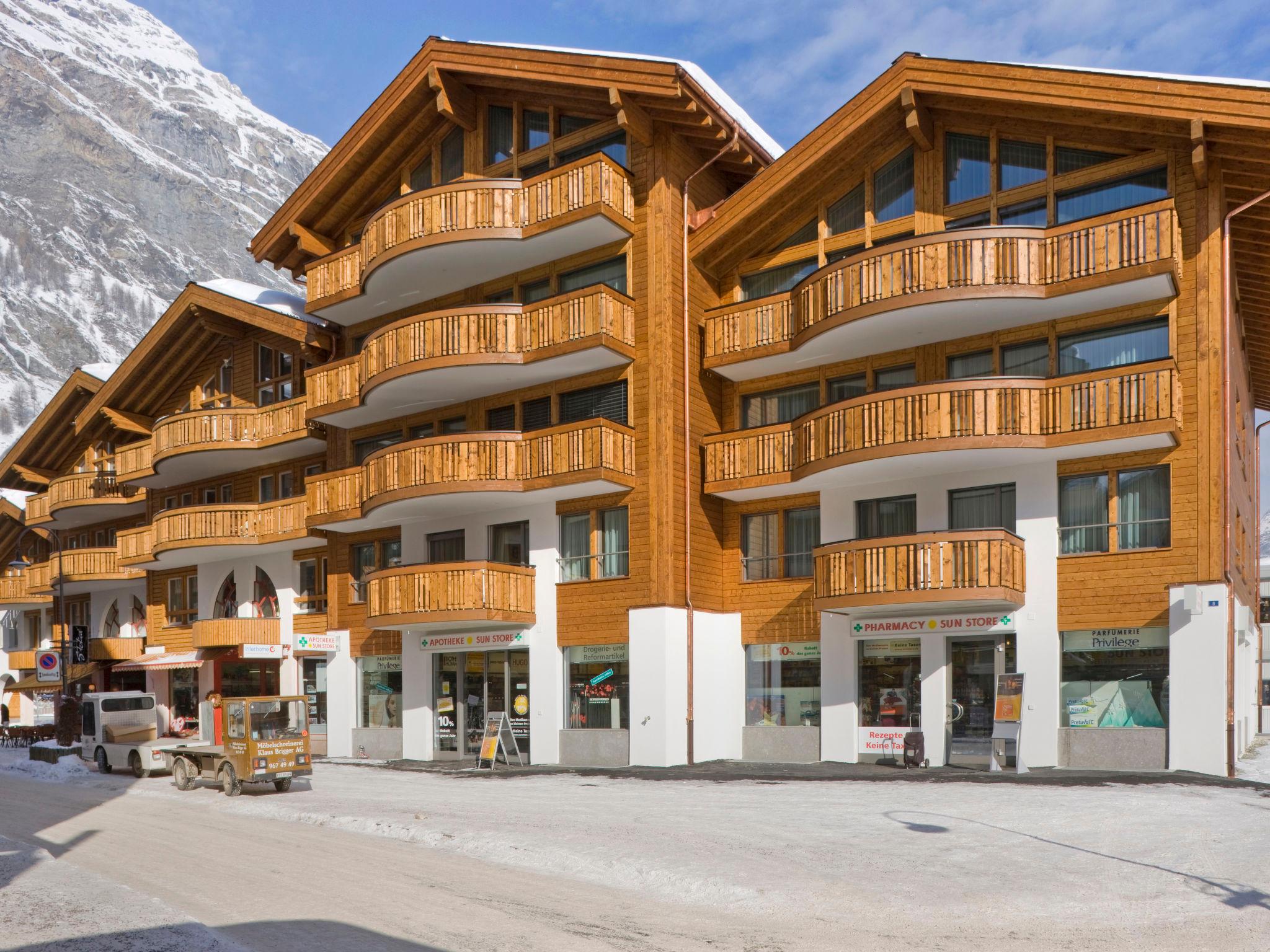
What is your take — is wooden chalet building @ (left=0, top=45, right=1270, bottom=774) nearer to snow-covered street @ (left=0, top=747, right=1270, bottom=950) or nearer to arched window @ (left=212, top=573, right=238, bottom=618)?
arched window @ (left=212, top=573, right=238, bottom=618)

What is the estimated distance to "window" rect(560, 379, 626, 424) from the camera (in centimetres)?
2614

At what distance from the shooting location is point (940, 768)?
22.3m

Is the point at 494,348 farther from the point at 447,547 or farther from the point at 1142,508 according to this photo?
the point at 1142,508

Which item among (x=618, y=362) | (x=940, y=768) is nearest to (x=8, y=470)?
(x=618, y=362)

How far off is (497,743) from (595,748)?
214cm

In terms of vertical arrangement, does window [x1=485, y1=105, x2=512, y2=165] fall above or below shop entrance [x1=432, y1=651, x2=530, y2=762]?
above

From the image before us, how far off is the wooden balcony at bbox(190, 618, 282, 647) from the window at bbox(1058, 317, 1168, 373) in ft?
71.4

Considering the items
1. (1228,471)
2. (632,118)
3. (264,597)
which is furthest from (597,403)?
(264,597)

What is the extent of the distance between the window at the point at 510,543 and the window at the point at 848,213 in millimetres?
9191

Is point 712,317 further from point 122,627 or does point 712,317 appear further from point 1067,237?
point 122,627

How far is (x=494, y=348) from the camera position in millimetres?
26203

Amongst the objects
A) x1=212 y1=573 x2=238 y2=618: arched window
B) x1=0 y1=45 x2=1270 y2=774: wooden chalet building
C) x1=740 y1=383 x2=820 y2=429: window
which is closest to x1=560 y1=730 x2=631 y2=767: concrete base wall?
x1=0 y1=45 x2=1270 y2=774: wooden chalet building

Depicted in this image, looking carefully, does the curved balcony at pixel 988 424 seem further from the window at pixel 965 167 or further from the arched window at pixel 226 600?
the arched window at pixel 226 600

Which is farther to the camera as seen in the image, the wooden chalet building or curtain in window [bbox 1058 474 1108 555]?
curtain in window [bbox 1058 474 1108 555]
